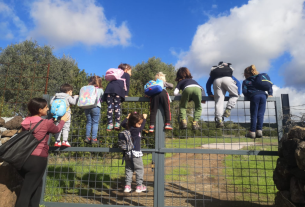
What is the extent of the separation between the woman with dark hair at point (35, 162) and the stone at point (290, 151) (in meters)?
3.63

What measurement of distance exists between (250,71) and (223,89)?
0.71 meters

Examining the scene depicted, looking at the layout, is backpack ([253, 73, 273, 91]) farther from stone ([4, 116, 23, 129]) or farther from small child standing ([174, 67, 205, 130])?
stone ([4, 116, 23, 129])

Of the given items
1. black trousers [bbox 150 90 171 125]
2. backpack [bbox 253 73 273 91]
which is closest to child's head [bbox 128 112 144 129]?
black trousers [bbox 150 90 171 125]

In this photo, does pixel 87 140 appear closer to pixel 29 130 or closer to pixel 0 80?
pixel 29 130

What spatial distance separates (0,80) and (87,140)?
1580 cm

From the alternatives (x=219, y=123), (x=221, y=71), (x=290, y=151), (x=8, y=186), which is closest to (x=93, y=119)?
(x=8, y=186)

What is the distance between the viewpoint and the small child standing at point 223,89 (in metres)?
3.97

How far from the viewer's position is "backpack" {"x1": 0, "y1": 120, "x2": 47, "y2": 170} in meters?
2.89

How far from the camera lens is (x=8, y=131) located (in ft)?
17.9

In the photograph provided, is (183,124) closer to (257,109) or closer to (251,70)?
(257,109)

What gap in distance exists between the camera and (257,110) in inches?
153

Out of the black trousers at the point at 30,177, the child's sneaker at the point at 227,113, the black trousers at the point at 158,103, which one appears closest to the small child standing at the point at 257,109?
A: the child's sneaker at the point at 227,113

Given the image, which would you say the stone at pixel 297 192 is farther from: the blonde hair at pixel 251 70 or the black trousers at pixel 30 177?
the black trousers at pixel 30 177

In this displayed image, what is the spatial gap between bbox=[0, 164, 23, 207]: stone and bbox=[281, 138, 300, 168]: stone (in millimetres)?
4368
